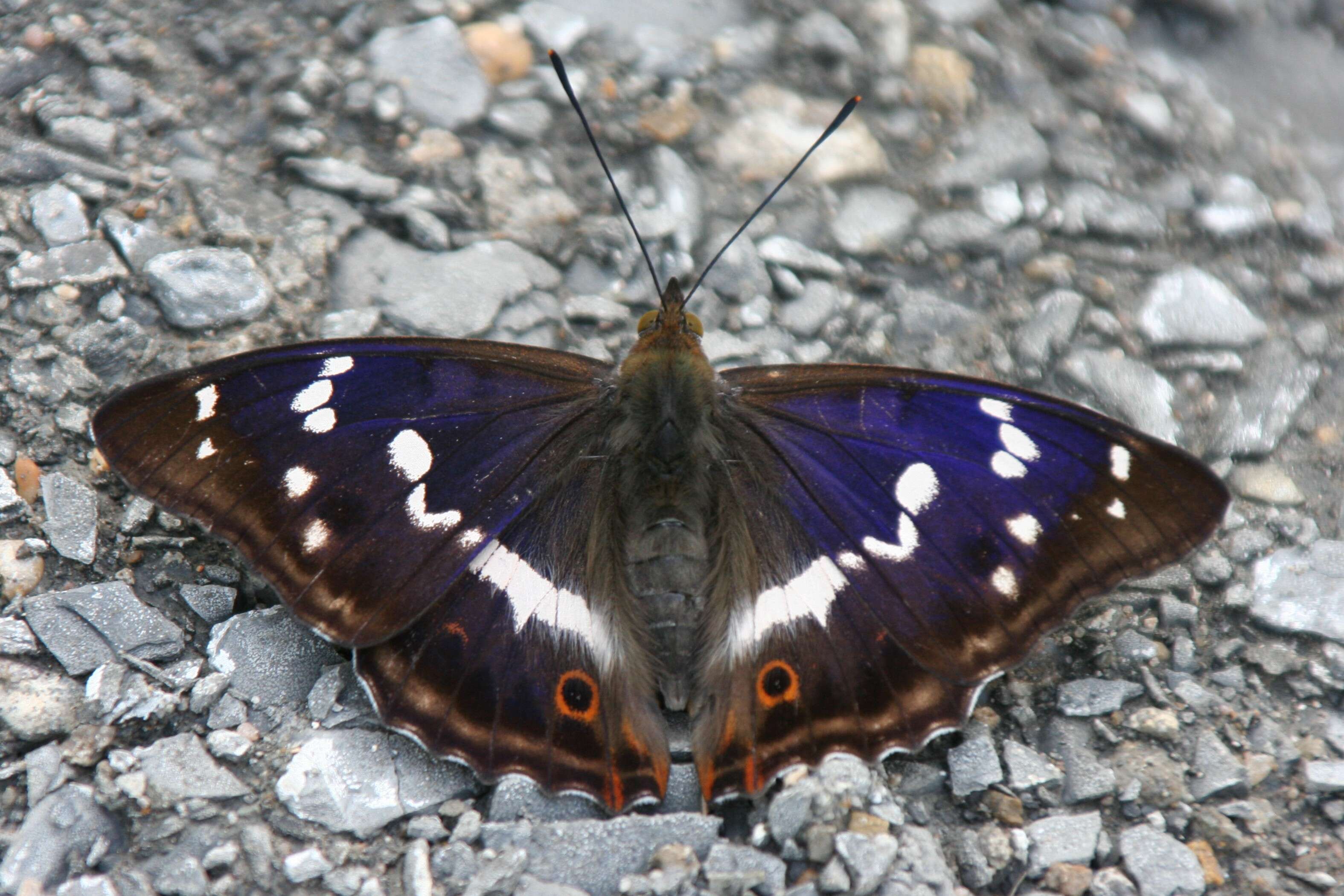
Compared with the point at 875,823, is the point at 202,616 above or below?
below

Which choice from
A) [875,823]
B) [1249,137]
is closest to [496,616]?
[875,823]

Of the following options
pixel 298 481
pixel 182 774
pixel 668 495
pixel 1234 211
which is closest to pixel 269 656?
pixel 182 774

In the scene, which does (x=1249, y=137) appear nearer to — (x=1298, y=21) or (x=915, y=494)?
(x=1298, y=21)

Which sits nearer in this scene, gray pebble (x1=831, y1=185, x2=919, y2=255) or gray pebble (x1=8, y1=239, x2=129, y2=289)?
gray pebble (x1=8, y1=239, x2=129, y2=289)

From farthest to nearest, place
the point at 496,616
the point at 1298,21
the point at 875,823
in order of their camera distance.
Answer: the point at 1298,21 → the point at 496,616 → the point at 875,823

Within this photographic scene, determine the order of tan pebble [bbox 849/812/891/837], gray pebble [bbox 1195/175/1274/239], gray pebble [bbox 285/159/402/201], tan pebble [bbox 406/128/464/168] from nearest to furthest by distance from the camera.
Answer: tan pebble [bbox 849/812/891/837], gray pebble [bbox 285/159/402/201], tan pebble [bbox 406/128/464/168], gray pebble [bbox 1195/175/1274/239]

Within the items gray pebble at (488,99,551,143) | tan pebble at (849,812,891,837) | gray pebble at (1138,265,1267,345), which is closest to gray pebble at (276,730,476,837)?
tan pebble at (849,812,891,837)

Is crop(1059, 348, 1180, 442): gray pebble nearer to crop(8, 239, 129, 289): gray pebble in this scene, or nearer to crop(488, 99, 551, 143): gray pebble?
crop(488, 99, 551, 143): gray pebble
